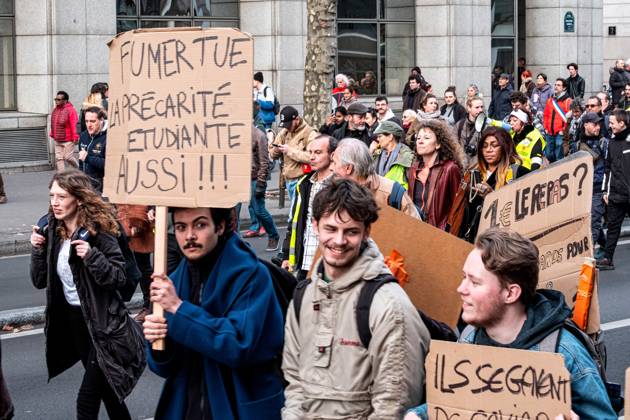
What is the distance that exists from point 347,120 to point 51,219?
32.3ft

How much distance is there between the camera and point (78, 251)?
674 cm

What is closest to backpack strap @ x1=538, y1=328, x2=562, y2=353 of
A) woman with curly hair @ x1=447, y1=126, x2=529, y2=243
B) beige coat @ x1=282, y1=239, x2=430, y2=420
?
beige coat @ x1=282, y1=239, x2=430, y2=420

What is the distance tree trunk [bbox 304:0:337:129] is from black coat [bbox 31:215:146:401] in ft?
42.3

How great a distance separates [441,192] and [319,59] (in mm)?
10697

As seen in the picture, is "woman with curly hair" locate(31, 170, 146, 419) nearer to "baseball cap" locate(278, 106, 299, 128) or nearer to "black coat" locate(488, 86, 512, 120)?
"baseball cap" locate(278, 106, 299, 128)

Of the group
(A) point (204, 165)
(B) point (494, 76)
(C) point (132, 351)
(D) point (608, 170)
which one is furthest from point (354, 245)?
(B) point (494, 76)

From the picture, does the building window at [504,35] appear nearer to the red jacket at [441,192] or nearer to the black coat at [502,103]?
the black coat at [502,103]

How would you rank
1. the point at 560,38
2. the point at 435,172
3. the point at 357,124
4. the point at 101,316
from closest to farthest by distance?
the point at 101,316 < the point at 435,172 < the point at 357,124 < the point at 560,38

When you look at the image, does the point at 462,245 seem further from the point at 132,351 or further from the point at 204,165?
the point at 132,351

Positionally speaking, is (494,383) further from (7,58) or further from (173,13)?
(173,13)

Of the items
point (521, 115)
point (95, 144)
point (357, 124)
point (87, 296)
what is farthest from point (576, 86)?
point (87, 296)

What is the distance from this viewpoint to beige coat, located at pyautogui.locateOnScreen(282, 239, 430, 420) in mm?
4309

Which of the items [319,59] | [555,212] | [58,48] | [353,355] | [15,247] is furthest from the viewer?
[58,48]

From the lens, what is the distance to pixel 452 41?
1169 inches
